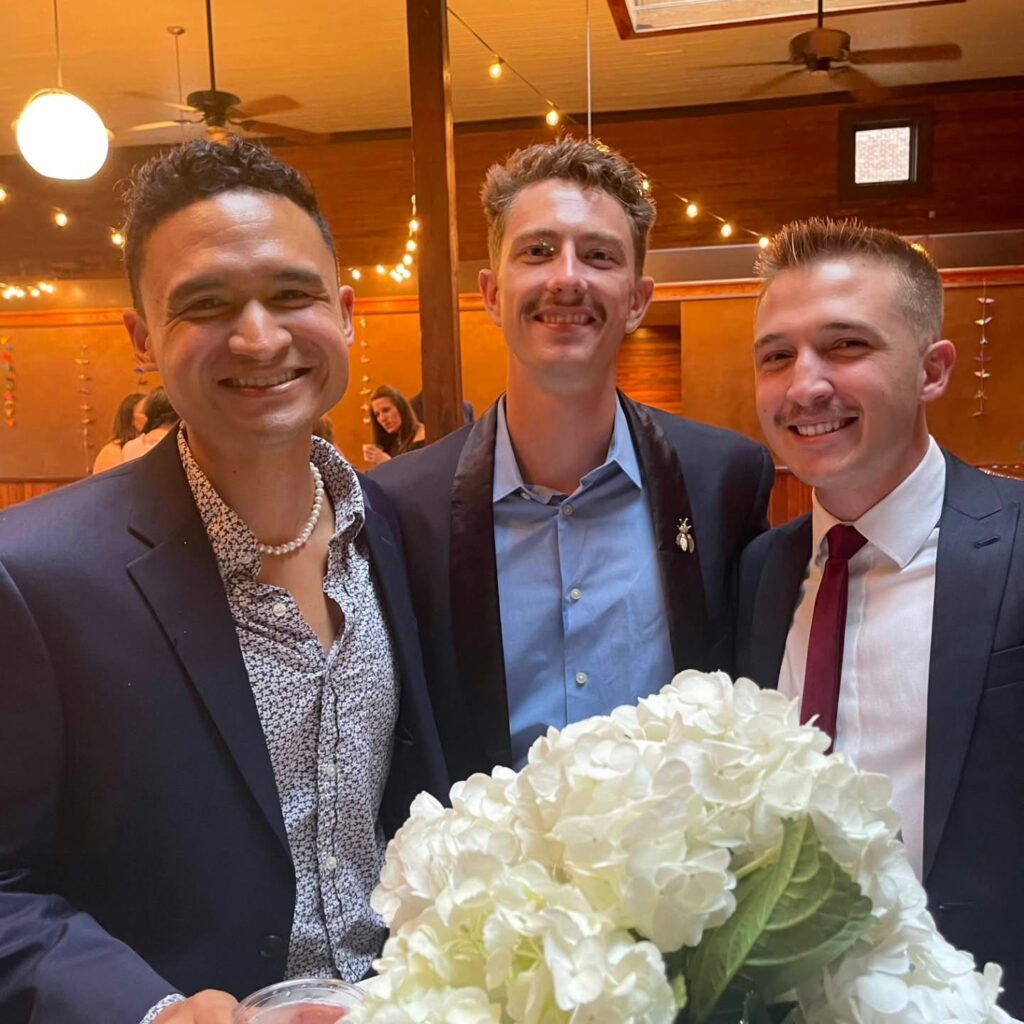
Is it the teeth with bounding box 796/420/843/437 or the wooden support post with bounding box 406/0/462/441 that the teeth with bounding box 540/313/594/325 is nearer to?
the teeth with bounding box 796/420/843/437

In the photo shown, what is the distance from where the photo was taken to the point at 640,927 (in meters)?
0.57

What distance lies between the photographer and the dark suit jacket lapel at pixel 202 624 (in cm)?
130

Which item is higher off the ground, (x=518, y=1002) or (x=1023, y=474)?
(x=518, y=1002)

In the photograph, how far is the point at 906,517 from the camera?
1.69 m

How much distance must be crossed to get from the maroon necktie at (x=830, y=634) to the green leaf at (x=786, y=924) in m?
1.09

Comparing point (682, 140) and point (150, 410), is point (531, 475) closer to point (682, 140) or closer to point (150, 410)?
point (150, 410)

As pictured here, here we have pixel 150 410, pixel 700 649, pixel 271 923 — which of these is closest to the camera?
pixel 271 923

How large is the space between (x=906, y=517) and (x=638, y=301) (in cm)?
81

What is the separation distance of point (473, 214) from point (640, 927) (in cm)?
889

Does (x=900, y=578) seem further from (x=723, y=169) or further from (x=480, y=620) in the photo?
(x=723, y=169)

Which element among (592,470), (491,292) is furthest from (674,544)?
(491,292)

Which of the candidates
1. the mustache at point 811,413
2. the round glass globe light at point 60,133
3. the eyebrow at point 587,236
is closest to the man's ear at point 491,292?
the eyebrow at point 587,236

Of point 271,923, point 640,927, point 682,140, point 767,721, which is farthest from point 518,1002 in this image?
point 682,140

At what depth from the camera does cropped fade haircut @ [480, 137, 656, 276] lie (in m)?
2.04
